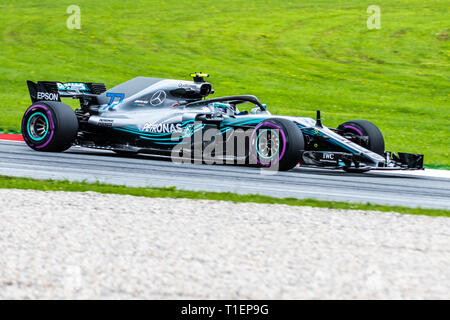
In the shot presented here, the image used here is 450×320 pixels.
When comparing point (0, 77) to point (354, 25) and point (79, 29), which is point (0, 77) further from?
point (354, 25)

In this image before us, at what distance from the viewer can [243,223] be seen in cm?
670

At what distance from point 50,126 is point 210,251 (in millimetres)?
6575

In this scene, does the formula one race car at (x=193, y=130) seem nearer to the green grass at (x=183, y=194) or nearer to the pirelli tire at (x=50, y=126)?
the pirelli tire at (x=50, y=126)

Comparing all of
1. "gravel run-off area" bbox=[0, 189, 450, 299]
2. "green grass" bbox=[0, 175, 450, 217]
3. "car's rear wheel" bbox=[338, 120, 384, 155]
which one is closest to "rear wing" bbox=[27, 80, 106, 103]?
"green grass" bbox=[0, 175, 450, 217]

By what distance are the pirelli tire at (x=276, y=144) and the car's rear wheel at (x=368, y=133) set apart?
5.02 ft

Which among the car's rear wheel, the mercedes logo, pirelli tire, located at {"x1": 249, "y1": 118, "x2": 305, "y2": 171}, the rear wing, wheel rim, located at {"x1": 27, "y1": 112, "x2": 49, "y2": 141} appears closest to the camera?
pirelli tire, located at {"x1": 249, "y1": 118, "x2": 305, "y2": 171}

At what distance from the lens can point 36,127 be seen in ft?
38.7

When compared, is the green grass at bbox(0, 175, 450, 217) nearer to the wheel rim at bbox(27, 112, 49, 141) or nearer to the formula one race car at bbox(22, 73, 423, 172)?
the formula one race car at bbox(22, 73, 423, 172)

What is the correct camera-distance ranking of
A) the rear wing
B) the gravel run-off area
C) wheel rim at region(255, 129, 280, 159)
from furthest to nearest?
the rear wing → wheel rim at region(255, 129, 280, 159) → the gravel run-off area

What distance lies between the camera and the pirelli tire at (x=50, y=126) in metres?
11.5

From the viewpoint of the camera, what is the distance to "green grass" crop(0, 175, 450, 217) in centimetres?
791

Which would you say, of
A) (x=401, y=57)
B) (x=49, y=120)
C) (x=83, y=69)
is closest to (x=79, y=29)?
(x=83, y=69)

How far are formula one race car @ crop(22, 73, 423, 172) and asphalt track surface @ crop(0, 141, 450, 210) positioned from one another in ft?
0.77

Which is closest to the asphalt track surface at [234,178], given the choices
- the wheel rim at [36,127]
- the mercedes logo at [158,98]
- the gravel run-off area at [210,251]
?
the wheel rim at [36,127]
